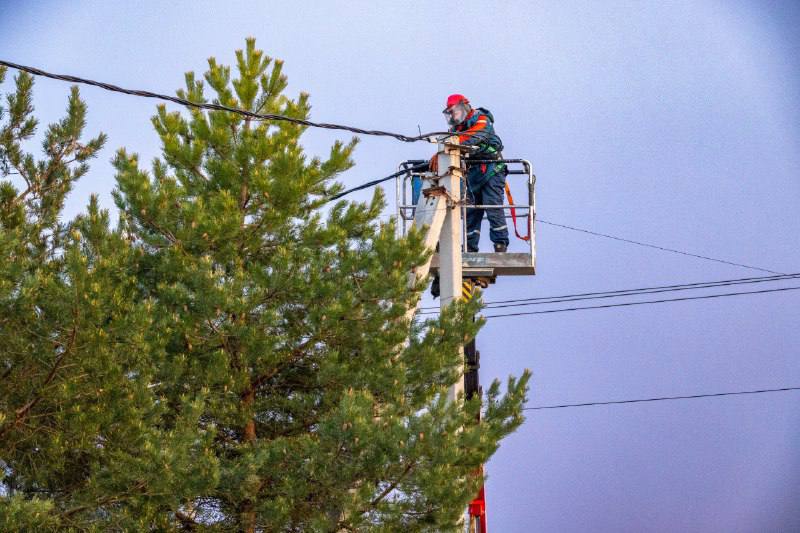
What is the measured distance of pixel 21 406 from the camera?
10.8 meters

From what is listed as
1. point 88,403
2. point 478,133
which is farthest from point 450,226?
point 88,403

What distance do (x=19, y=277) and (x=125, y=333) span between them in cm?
100

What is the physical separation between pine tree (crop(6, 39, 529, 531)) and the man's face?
161cm

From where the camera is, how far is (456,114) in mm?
15000

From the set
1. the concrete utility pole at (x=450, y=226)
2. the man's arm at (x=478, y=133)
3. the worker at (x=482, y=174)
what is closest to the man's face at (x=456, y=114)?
the worker at (x=482, y=174)

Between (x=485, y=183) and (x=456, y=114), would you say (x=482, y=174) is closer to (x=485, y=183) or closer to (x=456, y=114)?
(x=485, y=183)

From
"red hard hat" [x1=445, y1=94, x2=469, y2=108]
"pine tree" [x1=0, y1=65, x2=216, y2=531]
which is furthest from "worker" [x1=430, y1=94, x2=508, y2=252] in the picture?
"pine tree" [x1=0, y1=65, x2=216, y2=531]

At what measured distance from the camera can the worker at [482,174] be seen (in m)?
14.9

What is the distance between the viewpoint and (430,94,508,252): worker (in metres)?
14.9

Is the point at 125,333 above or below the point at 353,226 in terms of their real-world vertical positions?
below

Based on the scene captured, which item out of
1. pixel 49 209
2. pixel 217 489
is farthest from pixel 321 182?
pixel 217 489

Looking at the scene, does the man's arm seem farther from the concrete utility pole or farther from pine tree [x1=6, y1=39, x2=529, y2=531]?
pine tree [x1=6, y1=39, x2=529, y2=531]

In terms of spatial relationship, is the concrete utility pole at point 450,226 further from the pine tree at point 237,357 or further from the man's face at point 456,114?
the man's face at point 456,114

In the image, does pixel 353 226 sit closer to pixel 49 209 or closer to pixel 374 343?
pixel 374 343
